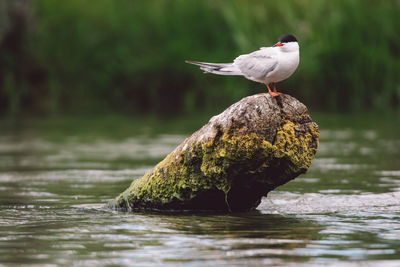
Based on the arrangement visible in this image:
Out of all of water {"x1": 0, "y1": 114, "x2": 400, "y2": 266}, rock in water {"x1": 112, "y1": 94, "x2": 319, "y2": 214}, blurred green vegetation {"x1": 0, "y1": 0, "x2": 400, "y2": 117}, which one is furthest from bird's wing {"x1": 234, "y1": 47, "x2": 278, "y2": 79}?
blurred green vegetation {"x1": 0, "y1": 0, "x2": 400, "y2": 117}

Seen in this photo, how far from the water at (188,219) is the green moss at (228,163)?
0.25 meters

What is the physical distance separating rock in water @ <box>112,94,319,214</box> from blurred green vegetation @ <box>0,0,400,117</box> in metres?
10.1

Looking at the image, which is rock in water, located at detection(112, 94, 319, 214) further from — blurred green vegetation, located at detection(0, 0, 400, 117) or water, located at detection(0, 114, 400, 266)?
blurred green vegetation, located at detection(0, 0, 400, 117)

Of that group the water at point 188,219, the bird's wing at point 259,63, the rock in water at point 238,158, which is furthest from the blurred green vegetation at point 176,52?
the rock in water at point 238,158

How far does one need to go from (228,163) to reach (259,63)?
2.95 ft

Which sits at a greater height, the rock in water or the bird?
the bird

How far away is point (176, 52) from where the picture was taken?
18.0m

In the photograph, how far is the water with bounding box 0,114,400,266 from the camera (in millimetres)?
4980

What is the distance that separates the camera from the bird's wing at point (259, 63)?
646 centimetres

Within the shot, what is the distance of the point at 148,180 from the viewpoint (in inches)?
267

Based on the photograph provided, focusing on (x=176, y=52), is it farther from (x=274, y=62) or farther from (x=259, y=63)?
(x=274, y=62)

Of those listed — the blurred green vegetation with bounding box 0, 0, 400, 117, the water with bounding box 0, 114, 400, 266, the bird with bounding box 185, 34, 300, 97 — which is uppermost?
the blurred green vegetation with bounding box 0, 0, 400, 117

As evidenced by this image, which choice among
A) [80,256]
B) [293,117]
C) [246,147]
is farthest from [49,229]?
[293,117]

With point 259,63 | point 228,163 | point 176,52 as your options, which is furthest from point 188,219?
point 176,52
